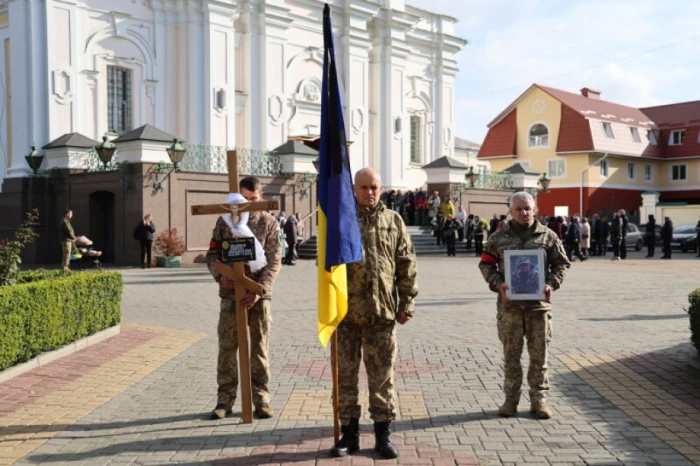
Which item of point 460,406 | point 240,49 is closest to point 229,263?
point 460,406

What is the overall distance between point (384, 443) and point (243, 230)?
219 centimetres

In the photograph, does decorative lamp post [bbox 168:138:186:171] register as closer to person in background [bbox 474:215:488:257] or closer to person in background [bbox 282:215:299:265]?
person in background [bbox 282:215:299:265]

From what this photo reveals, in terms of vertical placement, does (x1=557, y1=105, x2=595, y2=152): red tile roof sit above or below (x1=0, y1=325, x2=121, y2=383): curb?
above

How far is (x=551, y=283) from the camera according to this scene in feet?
23.0

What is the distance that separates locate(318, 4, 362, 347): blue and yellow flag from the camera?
5.84 m

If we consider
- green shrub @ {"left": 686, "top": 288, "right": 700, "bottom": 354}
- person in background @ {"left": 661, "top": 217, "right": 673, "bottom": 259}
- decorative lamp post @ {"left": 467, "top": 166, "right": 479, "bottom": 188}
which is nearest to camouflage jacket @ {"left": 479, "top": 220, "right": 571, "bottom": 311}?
green shrub @ {"left": 686, "top": 288, "right": 700, "bottom": 354}

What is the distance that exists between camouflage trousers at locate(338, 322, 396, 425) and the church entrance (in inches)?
877

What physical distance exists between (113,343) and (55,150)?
19.4m

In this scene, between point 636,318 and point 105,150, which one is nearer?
point 636,318

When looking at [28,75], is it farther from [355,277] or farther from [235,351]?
[355,277]

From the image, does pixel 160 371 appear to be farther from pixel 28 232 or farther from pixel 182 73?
pixel 182 73

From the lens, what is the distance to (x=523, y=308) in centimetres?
702

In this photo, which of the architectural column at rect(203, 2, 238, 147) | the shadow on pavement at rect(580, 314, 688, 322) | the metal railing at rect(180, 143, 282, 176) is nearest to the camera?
the shadow on pavement at rect(580, 314, 688, 322)

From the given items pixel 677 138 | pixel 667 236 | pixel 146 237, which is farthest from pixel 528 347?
pixel 677 138
